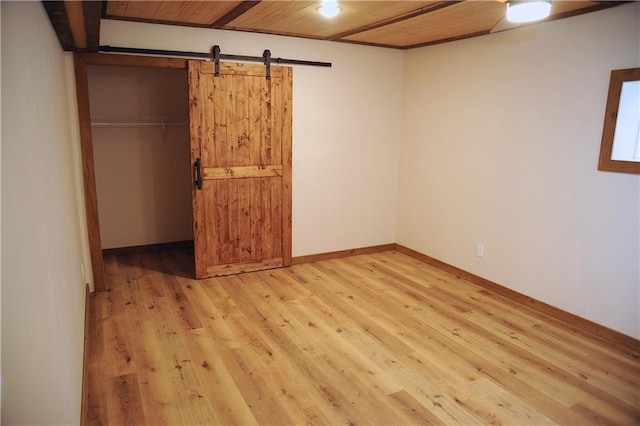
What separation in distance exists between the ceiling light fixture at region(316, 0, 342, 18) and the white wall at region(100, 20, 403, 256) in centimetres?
124

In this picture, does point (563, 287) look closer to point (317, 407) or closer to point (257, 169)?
point (317, 407)

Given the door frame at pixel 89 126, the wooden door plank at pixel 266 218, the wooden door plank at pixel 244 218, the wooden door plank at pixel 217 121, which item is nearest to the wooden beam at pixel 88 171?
the door frame at pixel 89 126

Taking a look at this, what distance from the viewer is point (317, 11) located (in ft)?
11.0

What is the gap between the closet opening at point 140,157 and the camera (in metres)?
4.81

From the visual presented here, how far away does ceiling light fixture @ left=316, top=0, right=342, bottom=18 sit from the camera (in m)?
3.06

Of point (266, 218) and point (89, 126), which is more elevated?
point (89, 126)

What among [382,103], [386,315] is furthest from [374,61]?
[386,315]

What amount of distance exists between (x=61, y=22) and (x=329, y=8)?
168 centimetres

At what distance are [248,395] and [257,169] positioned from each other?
243cm

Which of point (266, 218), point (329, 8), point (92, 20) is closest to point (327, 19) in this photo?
point (329, 8)

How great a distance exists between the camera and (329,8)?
124 inches

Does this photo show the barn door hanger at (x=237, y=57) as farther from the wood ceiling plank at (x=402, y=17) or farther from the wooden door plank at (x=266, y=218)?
the wooden door plank at (x=266, y=218)

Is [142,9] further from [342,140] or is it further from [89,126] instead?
[342,140]

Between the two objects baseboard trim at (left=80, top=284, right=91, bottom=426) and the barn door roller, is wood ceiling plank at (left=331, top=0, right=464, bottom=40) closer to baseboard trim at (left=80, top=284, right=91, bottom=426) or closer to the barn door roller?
the barn door roller
